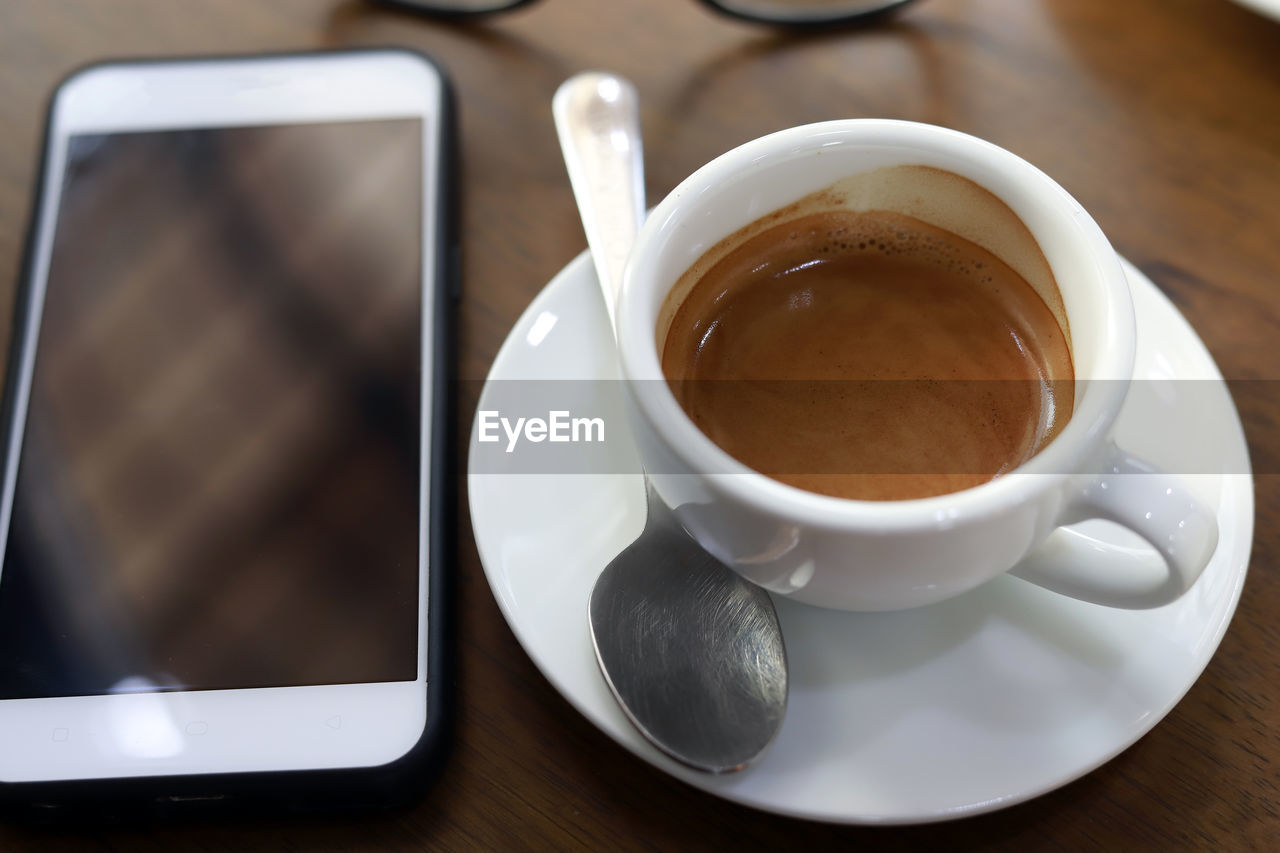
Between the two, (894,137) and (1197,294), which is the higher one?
(894,137)

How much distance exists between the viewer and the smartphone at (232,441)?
23.3 inches

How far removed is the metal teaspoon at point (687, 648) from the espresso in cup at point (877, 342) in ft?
0.21

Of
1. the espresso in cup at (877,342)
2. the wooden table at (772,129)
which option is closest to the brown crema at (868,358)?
the espresso in cup at (877,342)

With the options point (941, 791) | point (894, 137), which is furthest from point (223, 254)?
point (941, 791)

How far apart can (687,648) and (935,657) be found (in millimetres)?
131

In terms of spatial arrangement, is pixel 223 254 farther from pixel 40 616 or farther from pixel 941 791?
pixel 941 791

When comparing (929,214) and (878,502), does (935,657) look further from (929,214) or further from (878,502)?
(929,214)

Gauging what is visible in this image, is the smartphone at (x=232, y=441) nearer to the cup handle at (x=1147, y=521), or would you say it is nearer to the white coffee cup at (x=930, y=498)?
the white coffee cup at (x=930, y=498)

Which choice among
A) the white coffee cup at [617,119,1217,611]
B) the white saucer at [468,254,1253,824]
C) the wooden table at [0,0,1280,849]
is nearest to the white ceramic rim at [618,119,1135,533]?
the white coffee cup at [617,119,1217,611]

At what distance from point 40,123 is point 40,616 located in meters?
0.45

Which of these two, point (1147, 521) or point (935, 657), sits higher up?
point (1147, 521)

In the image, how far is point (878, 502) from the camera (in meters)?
0.52

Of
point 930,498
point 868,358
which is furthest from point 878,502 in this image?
point 868,358

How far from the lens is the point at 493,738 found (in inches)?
23.9
